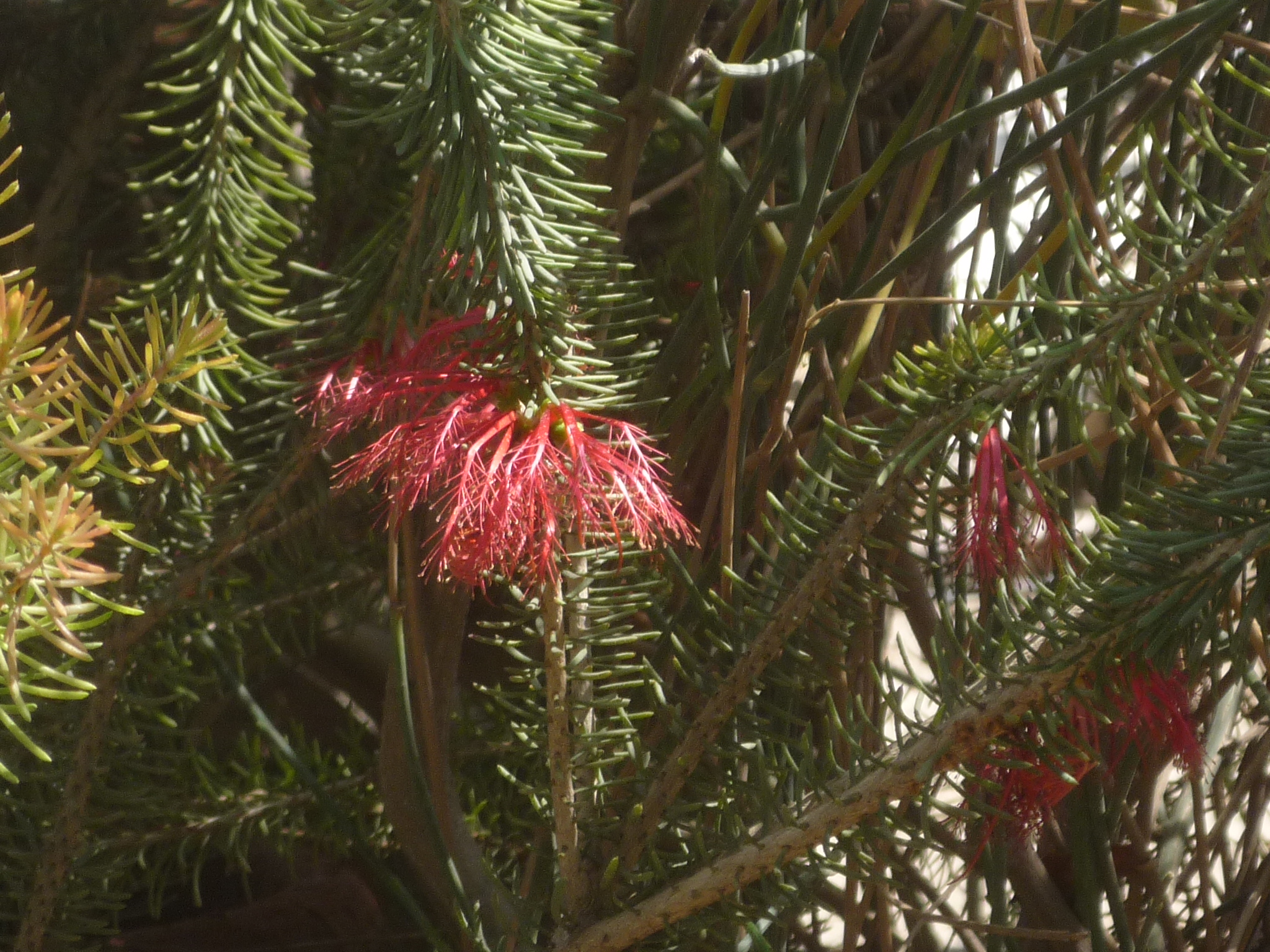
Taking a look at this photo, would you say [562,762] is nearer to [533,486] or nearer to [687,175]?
[533,486]

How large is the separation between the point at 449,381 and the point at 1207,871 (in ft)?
0.91

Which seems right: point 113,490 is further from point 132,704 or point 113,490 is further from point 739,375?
point 739,375

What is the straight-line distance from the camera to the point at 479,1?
0.22 metres

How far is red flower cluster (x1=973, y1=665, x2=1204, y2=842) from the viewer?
21 cm

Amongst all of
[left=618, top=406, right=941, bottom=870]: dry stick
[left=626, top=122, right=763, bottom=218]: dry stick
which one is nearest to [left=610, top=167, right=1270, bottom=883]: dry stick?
[left=618, top=406, right=941, bottom=870]: dry stick

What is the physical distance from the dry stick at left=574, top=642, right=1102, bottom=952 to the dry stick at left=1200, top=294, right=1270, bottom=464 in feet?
0.15

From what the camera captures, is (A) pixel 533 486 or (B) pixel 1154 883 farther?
(B) pixel 1154 883

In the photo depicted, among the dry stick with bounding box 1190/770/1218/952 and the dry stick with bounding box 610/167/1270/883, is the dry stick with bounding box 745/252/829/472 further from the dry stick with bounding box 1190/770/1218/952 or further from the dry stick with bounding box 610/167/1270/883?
the dry stick with bounding box 1190/770/1218/952

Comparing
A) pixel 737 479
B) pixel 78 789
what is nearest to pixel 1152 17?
pixel 737 479

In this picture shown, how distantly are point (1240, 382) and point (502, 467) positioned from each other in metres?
0.15

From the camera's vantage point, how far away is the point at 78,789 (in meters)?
0.30

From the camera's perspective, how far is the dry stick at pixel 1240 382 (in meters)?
0.22

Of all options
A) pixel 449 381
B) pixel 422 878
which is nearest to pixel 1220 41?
pixel 449 381

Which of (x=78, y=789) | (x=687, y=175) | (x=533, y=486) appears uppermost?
(x=687, y=175)
